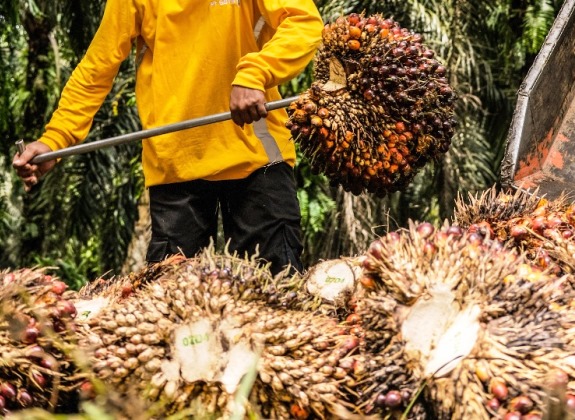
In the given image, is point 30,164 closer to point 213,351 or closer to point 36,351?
point 36,351

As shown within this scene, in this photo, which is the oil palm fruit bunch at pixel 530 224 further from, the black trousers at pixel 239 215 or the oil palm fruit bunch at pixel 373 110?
the black trousers at pixel 239 215

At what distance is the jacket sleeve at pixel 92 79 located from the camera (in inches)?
116

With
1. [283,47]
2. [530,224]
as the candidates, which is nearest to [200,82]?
[283,47]

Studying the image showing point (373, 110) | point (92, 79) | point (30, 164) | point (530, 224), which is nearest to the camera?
point (530, 224)

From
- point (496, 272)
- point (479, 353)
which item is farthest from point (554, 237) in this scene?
point (479, 353)

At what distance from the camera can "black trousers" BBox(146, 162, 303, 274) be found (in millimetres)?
2785

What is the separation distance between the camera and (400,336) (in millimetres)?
1376

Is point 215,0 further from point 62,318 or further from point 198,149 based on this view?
point 62,318

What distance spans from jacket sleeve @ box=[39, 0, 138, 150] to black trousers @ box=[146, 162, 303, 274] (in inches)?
16.7

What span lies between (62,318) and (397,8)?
4.07 meters

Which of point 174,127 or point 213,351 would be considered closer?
point 213,351

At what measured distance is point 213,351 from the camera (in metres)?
1.44

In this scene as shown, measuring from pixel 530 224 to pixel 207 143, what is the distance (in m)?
1.29

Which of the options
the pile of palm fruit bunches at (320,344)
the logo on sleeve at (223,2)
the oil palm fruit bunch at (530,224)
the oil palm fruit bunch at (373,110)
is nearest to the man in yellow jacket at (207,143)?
the logo on sleeve at (223,2)
